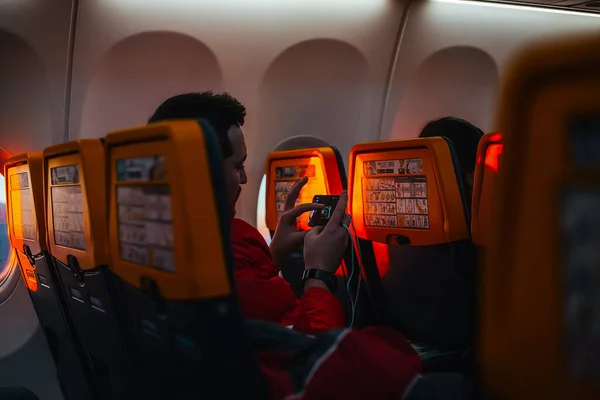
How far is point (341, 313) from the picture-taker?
218 centimetres

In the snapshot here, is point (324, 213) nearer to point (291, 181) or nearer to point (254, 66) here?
point (291, 181)

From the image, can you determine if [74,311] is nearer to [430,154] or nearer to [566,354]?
[430,154]

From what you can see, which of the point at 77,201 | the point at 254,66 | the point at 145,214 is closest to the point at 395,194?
the point at 77,201

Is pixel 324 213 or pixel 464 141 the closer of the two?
pixel 324 213

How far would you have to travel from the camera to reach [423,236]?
271cm

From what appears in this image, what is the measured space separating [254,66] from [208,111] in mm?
2966

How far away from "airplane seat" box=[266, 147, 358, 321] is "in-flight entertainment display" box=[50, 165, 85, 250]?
3.98 ft

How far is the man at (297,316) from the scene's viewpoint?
1633mm

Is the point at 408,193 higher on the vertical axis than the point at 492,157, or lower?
lower

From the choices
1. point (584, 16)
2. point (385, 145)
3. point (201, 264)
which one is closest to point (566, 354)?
point (201, 264)

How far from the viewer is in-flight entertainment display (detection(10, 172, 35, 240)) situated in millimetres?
2809

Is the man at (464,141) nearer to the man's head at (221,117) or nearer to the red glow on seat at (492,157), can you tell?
the red glow on seat at (492,157)

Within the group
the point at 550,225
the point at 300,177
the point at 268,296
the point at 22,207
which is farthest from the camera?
the point at 300,177

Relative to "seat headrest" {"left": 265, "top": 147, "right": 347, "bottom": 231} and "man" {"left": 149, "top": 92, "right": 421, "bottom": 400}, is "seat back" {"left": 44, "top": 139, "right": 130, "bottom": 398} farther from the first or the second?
"seat headrest" {"left": 265, "top": 147, "right": 347, "bottom": 231}
